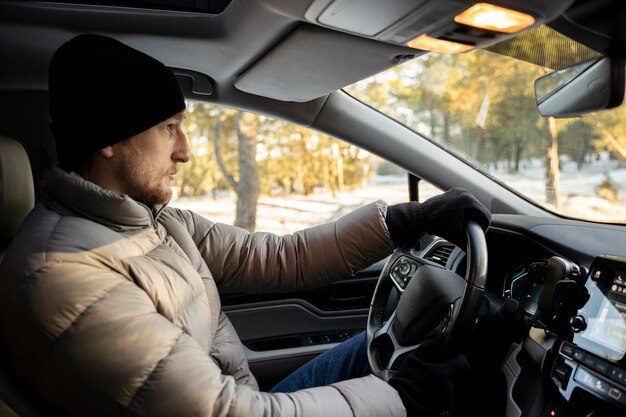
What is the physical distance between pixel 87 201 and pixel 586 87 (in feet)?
4.49

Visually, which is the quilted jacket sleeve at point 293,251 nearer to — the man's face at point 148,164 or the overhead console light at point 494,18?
the man's face at point 148,164

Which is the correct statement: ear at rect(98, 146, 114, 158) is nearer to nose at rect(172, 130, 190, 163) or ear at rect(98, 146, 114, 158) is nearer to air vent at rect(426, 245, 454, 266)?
nose at rect(172, 130, 190, 163)

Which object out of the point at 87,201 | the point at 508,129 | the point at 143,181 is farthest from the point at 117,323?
the point at 508,129

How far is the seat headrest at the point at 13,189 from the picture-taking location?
142 centimetres

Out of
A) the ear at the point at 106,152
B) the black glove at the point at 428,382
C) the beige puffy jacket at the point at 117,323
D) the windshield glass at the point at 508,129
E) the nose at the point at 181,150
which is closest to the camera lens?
the beige puffy jacket at the point at 117,323

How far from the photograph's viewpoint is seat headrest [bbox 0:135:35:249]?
1.42 meters

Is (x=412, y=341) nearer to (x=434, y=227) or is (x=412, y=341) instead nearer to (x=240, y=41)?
(x=434, y=227)

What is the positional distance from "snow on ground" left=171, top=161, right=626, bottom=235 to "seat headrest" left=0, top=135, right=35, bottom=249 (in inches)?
44.6

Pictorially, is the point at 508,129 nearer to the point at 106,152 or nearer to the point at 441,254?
the point at 441,254

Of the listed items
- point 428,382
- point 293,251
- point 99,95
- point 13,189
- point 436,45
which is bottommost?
point 428,382

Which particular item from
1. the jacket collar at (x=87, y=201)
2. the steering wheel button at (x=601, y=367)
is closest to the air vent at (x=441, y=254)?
the steering wheel button at (x=601, y=367)

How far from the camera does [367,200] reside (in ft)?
9.27

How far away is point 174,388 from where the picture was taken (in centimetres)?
110

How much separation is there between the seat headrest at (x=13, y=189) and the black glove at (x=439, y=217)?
1.07 metres
